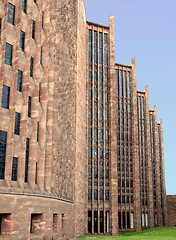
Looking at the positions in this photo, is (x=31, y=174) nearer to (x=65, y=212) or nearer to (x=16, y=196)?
(x=16, y=196)

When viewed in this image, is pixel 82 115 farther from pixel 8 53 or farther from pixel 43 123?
pixel 8 53

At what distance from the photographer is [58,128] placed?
35.2 m

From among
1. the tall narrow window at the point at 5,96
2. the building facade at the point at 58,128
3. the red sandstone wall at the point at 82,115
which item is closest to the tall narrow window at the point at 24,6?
the building facade at the point at 58,128

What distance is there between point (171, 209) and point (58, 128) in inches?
2837

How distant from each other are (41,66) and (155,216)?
70901mm

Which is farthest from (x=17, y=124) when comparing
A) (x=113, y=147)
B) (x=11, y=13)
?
(x=113, y=147)

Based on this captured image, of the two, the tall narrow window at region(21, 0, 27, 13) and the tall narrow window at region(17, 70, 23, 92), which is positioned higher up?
the tall narrow window at region(21, 0, 27, 13)

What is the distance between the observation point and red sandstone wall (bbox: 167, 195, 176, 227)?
310ft

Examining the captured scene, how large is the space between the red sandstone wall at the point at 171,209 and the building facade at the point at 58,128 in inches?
1153

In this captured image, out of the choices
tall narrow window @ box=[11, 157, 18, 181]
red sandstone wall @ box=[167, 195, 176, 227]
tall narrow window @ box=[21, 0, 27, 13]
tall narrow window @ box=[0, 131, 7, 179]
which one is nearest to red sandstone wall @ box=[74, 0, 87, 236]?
tall narrow window @ box=[21, 0, 27, 13]

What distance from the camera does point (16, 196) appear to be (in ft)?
75.9

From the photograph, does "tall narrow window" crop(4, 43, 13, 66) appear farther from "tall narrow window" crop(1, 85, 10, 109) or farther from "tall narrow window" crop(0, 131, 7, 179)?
"tall narrow window" crop(0, 131, 7, 179)

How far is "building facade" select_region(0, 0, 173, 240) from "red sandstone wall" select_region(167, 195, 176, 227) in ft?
96.1

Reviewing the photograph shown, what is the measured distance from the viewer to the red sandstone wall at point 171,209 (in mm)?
94400
